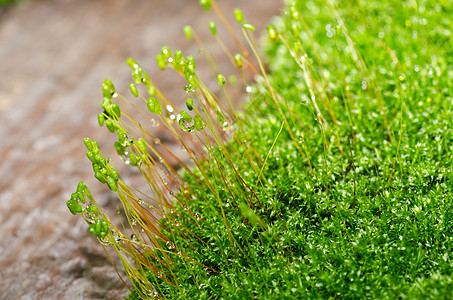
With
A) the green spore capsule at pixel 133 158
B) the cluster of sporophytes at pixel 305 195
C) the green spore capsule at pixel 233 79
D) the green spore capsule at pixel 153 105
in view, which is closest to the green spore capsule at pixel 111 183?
the cluster of sporophytes at pixel 305 195

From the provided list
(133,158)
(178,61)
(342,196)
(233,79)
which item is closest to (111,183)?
(133,158)

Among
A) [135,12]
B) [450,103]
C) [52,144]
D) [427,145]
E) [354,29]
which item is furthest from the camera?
[135,12]

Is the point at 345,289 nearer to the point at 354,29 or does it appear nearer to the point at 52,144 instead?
the point at 354,29

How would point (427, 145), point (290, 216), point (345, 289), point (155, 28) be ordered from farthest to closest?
1. point (155, 28)
2. point (427, 145)
3. point (290, 216)
4. point (345, 289)

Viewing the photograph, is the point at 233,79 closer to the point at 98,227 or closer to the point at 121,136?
the point at 121,136

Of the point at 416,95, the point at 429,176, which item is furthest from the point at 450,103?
the point at 429,176

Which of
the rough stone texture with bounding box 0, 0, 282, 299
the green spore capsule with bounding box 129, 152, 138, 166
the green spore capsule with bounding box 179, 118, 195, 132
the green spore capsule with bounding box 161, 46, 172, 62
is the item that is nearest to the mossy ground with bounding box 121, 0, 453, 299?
the green spore capsule with bounding box 179, 118, 195, 132

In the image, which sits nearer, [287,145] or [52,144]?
[287,145]
